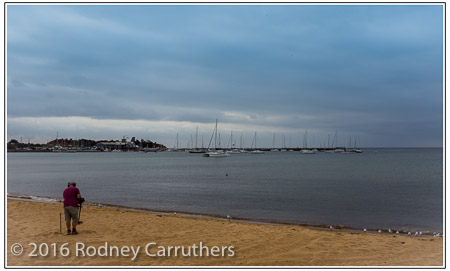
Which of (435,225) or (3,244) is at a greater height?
(3,244)

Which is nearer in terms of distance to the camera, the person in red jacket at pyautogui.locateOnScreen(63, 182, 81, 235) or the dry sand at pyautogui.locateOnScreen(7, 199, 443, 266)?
the dry sand at pyautogui.locateOnScreen(7, 199, 443, 266)

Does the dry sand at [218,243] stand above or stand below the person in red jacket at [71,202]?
below

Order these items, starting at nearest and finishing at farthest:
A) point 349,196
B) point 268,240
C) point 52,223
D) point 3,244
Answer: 1. point 3,244
2. point 268,240
3. point 52,223
4. point 349,196

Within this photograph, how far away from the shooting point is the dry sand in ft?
30.0

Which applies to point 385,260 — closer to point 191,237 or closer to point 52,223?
point 191,237

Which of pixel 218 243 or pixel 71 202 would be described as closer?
pixel 218 243

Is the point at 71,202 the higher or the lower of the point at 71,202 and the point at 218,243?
the higher

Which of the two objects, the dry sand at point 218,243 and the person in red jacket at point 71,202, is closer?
the dry sand at point 218,243

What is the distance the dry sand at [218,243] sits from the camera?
9.13 m

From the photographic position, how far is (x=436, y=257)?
33.2ft

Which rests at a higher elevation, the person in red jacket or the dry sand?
the person in red jacket

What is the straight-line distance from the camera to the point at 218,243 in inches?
443

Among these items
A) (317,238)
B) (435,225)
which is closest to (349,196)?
(435,225)

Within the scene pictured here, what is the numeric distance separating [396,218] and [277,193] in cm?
1204
